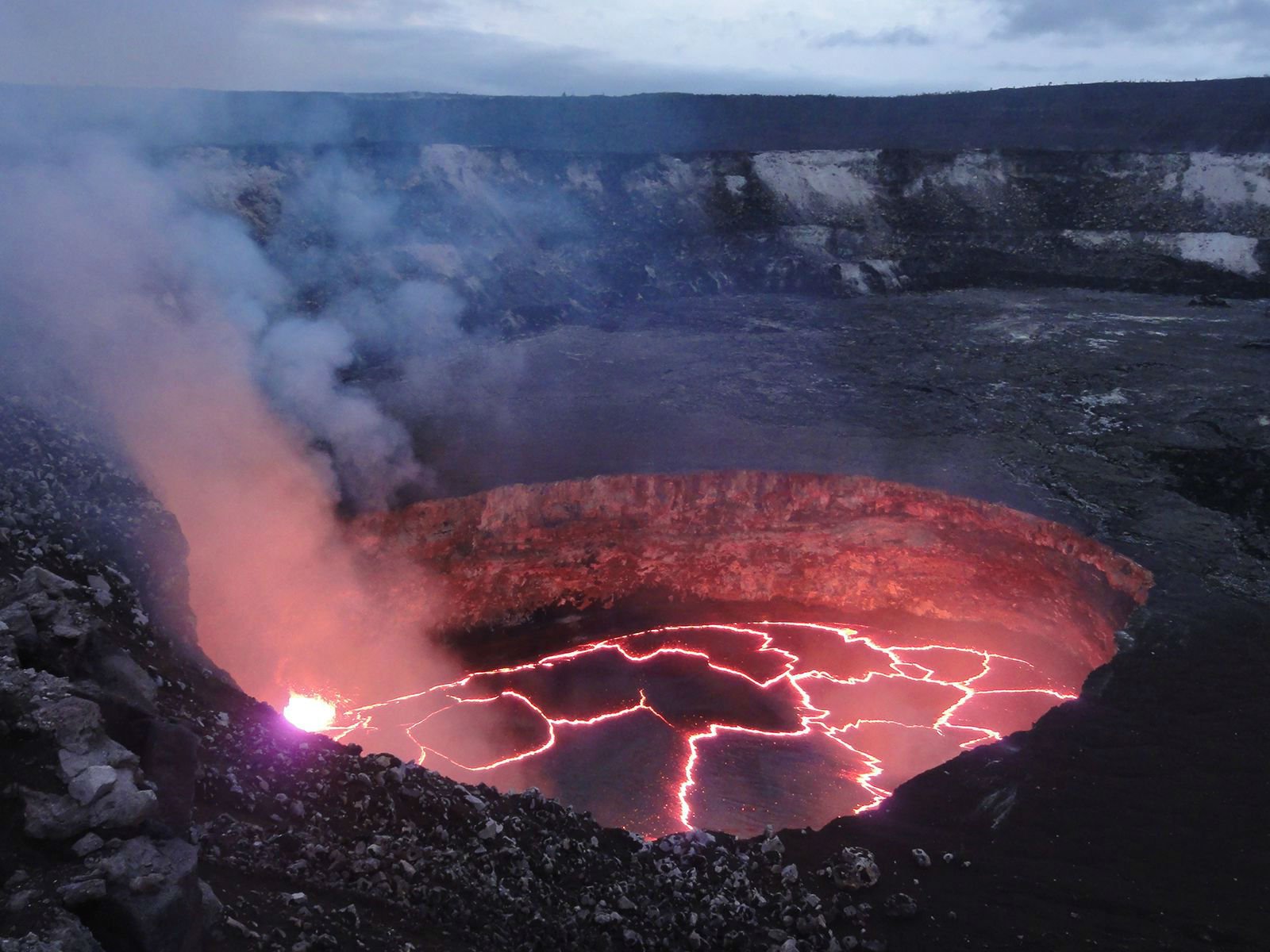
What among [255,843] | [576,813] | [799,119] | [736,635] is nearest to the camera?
[255,843]

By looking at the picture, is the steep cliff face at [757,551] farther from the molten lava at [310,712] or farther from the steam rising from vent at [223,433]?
the molten lava at [310,712]

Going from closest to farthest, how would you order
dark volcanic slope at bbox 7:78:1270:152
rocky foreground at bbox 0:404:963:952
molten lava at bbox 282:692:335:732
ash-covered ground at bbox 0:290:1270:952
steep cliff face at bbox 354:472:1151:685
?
1. rocky foreground at bbox 0:404:963:952
2. ash-covered ground at bbox 0:290:1270:952
3. molten lava at bbox 282:692:335:732
4. steep cliff face at bbox 354:472:1151:685
5. dark volcanic slope at bbox 7:78:1270:152

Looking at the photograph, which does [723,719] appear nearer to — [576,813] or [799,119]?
[576,813]

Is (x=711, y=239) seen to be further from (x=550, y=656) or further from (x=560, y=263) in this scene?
(x=550, y=656)

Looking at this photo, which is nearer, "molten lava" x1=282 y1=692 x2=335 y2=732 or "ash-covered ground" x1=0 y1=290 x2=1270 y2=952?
"ash-covered ground" x1=0 y1=290 x2=1270 y2=952

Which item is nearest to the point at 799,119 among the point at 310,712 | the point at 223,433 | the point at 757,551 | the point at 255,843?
the point at 757,551

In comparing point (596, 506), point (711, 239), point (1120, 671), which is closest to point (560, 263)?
point (711, 239)

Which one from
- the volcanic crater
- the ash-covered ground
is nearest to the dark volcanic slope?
the volcanic crater

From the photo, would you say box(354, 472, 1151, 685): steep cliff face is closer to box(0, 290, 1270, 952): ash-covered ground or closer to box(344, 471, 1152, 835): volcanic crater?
box(344, 471, 1152, 835): volcanic crater
